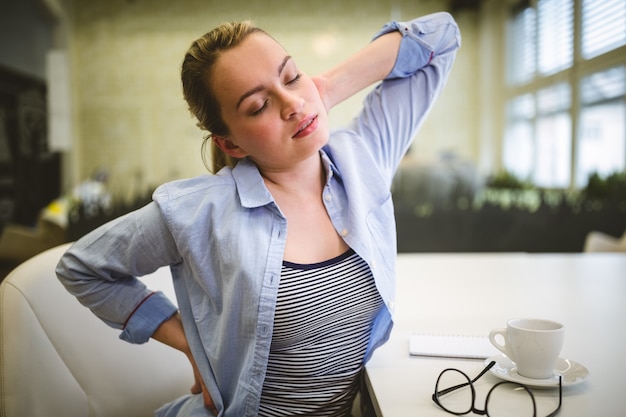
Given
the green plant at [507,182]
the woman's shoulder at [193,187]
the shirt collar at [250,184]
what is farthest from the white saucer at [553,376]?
the green plant at [507,182]

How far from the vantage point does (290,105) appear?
0.88m

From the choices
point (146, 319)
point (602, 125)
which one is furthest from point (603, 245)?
point (146, 319)

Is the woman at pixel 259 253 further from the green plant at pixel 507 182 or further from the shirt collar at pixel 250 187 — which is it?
the green plant at pixel 507 182

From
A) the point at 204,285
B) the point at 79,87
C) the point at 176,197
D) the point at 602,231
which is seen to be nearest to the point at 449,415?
the point at 204,285

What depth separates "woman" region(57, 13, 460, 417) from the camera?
0.90 metres

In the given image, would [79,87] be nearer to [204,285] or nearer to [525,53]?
[204,285]

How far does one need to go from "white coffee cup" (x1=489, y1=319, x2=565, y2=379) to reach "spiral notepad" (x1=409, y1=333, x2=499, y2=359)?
0.11 meters

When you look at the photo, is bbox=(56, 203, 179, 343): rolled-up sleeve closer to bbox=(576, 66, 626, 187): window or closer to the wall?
the wall

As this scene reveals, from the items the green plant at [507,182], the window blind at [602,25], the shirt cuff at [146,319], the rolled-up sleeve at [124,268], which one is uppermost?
the window blind at [602,25]

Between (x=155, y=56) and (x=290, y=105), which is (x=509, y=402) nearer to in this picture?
(x=290, y=105)

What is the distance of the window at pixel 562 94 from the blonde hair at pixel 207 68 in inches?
119

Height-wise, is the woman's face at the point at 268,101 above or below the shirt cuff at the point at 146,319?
above

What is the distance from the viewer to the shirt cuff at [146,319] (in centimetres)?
100

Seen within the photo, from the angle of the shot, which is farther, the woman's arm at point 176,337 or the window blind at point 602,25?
the window blind at point 602,25
